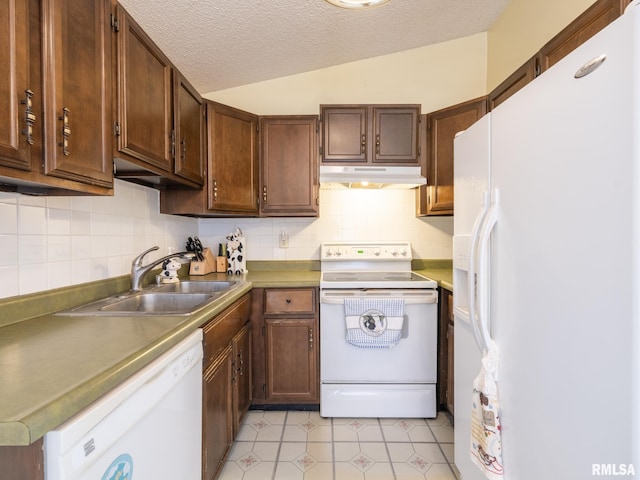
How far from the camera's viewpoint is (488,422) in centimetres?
112

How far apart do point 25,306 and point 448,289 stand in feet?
6.65

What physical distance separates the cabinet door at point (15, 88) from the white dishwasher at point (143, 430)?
628mm

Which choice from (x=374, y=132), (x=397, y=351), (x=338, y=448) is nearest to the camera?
(x=338, y=448)

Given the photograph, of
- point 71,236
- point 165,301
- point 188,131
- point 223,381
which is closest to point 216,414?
point 223,381

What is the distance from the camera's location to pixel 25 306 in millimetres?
1181

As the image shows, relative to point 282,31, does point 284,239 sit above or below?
below

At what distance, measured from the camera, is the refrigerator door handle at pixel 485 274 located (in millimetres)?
1114

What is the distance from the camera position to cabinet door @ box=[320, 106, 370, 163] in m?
2.45

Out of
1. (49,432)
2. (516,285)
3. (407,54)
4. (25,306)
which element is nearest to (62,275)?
(25,306)

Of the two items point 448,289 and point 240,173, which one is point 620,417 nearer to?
point 448,289

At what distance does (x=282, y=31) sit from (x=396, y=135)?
1.02 metres

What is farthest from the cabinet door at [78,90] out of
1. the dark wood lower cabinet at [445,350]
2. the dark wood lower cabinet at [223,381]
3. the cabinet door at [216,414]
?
the dark wood lower cabinet at [445,350]

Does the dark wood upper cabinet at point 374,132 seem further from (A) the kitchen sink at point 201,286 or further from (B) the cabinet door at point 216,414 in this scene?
(B) the cabinet door at point 216,414

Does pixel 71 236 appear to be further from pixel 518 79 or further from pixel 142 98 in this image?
pixel 518 79
